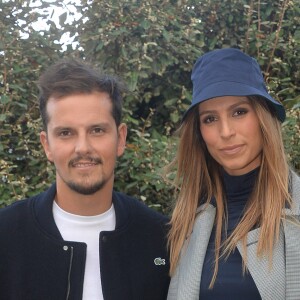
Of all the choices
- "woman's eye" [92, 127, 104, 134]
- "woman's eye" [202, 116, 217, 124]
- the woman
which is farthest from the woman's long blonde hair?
"woman's eye" [92, 127, 104, 134]

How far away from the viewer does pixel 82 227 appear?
9.93ft

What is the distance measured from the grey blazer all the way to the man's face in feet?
1.67

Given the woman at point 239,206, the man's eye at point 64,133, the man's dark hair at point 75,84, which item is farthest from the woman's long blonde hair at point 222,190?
the man's eye at point 64,133

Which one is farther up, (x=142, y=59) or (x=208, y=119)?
(x=142, y=59)

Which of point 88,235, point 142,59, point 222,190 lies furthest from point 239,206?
point 142,59

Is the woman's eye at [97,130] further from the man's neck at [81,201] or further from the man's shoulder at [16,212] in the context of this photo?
the man's shoulder at [16,212]

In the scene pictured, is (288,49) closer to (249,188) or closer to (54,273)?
(249,188)

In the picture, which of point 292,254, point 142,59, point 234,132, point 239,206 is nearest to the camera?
point 292,254

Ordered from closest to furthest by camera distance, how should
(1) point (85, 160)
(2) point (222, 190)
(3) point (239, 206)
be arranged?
(1) point (85, 160) → (3) point (239, 206) → (2) point (222, 190)

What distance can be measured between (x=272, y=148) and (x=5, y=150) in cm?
199

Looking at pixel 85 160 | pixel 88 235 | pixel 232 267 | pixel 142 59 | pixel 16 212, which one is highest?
pixel 142 59

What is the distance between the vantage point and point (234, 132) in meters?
3.02

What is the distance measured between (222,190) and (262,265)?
53cm

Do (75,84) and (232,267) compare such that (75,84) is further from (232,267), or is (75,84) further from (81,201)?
(232,267)
